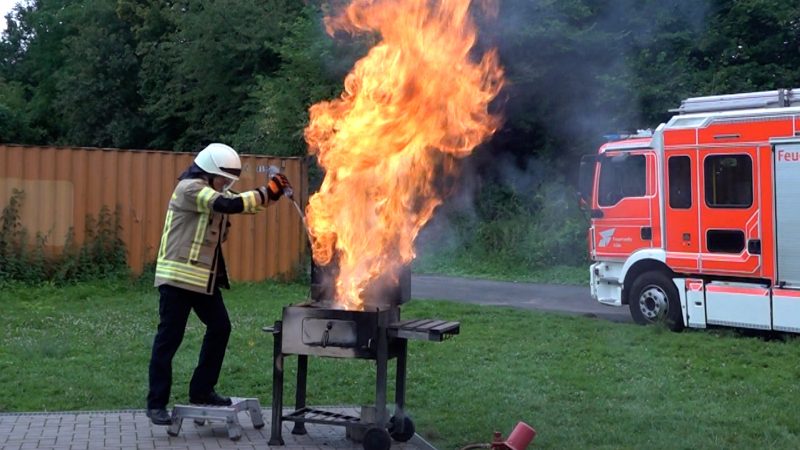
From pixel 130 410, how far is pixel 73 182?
31.2 feet

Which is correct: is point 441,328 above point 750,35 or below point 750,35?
below

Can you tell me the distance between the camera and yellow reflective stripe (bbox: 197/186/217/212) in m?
7.11

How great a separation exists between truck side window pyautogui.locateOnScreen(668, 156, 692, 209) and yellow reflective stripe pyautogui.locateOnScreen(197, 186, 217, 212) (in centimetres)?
809

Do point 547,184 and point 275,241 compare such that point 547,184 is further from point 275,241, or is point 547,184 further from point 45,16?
point 45,16

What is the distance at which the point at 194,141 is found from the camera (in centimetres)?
3638

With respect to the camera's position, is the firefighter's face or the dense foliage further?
the dense foliage

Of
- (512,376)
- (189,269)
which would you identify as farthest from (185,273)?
(512,376)

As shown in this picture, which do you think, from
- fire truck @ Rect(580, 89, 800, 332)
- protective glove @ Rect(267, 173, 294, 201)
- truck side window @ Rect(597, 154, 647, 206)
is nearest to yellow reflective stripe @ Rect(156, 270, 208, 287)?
protective glove @ Rect(267, 173, 294, 201)

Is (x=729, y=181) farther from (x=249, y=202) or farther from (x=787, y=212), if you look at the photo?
(x=249, y=202)

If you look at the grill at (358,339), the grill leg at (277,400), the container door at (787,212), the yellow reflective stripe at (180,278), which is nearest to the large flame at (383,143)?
the grill at (358,339)

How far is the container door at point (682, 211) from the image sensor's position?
13336 mm

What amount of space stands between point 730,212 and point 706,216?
332mm

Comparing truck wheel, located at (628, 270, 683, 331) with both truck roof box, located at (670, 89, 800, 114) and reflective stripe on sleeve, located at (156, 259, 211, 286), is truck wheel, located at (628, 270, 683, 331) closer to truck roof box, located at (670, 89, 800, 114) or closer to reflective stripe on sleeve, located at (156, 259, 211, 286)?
truck roof box, located at (670, 89, 800, 114)

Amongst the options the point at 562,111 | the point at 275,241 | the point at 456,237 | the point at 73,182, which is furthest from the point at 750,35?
the point at 73,182
